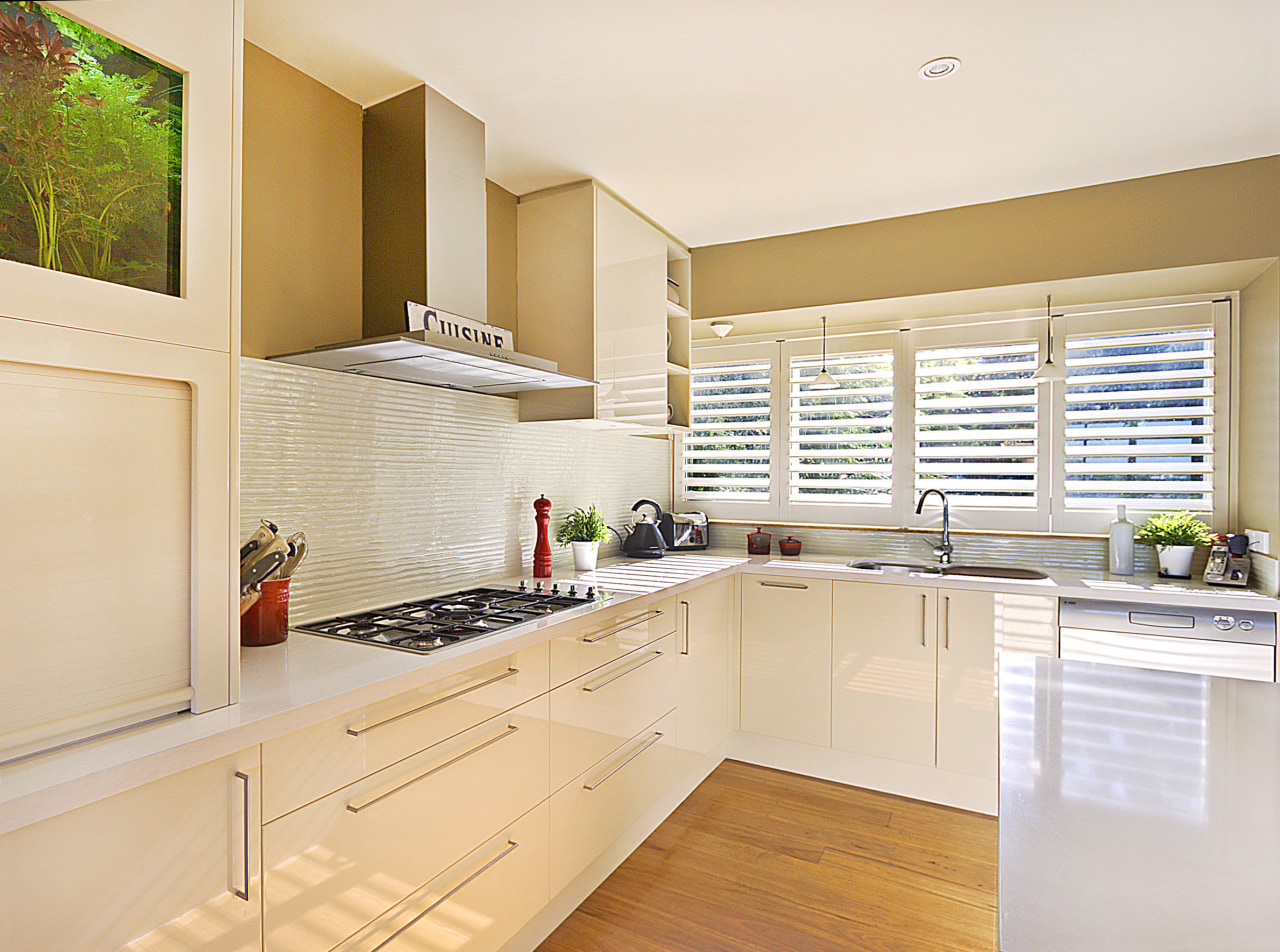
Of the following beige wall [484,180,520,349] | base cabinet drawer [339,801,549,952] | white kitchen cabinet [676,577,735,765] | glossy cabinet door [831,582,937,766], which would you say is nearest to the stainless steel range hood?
beige wall [484,180,520,349]

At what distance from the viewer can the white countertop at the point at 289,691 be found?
2.97ft

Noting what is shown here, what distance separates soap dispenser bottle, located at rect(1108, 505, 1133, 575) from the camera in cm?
297

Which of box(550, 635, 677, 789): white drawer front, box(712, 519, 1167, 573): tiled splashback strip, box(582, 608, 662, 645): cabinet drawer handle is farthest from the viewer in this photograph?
box(712, 519, 1167, 573): tiled splashback strip

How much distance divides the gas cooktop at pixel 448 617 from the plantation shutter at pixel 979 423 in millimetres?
2116

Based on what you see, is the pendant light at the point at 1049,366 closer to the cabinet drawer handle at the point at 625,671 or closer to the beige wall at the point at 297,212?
the cabinet drawer handle at the point at 625,671

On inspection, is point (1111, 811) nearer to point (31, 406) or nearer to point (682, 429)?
point (31, 406)

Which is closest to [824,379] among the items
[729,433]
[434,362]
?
[729,433]

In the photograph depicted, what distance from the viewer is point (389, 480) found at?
219 cm

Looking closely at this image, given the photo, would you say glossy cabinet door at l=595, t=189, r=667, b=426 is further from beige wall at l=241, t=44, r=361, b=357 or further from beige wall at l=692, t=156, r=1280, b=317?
beige wall at l=241, t=44, r=361, b=357

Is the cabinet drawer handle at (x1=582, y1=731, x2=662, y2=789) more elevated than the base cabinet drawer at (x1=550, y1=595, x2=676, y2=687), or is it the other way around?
the base cabinet drawer at (x1=550, y1=595, x2=676, y2=687)

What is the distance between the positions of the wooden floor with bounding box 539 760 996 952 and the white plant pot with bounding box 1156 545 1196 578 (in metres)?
1.32

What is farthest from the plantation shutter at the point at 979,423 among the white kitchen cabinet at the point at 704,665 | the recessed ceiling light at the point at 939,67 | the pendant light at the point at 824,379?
the recessed ceiling light at the point at 939,67

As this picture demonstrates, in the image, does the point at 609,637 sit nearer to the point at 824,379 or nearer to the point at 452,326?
the point at 452,326

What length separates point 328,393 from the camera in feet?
6.54
